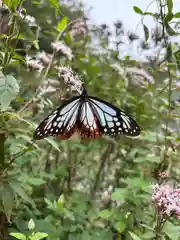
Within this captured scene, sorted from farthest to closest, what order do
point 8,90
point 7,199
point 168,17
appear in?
point 168,17, point 7,199, point 8,90

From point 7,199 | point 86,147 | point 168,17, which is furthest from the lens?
point 86,147

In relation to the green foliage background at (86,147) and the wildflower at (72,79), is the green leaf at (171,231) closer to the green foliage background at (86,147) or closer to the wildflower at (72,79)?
the green foliage background at (86,147)

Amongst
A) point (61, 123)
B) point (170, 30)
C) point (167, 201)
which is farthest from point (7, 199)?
point (170, 30)

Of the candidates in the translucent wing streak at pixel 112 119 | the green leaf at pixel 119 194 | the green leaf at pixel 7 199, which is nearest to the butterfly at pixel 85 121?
the translucent wing streak at pixel 112 119

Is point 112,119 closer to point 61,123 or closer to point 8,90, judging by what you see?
point 61,123

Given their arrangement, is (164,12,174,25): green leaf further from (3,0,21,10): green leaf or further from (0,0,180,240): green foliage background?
(3,0,21,10): green leaf

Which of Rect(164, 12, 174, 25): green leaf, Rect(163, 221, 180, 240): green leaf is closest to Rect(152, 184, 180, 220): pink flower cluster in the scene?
Rect(163, 221, 180, 240): green leaf
